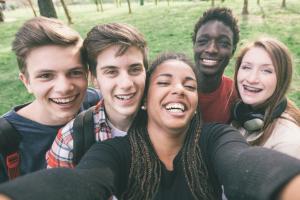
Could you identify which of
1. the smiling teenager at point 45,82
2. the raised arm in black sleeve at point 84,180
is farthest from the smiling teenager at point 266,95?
the smiling teenager at point 45,82

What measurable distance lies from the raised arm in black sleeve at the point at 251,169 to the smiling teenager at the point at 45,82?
52.1 inches

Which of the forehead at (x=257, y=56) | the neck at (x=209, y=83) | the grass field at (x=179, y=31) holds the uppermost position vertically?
the forehead at (x=257, y=56)

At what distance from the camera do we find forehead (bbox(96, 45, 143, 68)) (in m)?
2.75

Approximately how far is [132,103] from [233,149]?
0.94 m

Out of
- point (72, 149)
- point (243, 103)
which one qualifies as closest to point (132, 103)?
point (72, 149)

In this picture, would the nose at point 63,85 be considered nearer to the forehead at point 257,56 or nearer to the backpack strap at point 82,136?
the backpack strap at point 82,136

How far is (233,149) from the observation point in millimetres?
2113

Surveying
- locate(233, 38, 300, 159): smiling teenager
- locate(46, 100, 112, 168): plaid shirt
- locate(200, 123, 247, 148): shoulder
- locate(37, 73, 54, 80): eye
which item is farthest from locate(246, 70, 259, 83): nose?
locate(37, 73, 54, 80): eye

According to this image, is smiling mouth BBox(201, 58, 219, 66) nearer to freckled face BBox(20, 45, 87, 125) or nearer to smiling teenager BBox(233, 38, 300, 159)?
smiling teenager BBox(233, 38, 300, 159)

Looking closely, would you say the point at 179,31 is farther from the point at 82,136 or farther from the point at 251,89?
the point at 82,136

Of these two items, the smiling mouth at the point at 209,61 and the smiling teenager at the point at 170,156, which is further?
the smiling mouth at the point at 209,61

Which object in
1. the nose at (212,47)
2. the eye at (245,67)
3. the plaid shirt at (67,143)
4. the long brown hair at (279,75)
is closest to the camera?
the plaid shirt at (67,143)

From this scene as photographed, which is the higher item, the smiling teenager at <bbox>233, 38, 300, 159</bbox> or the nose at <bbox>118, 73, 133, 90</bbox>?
the nose at <bbox>118, 73, 133, 90</bbox>

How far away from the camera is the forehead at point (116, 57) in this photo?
9.04 feet
